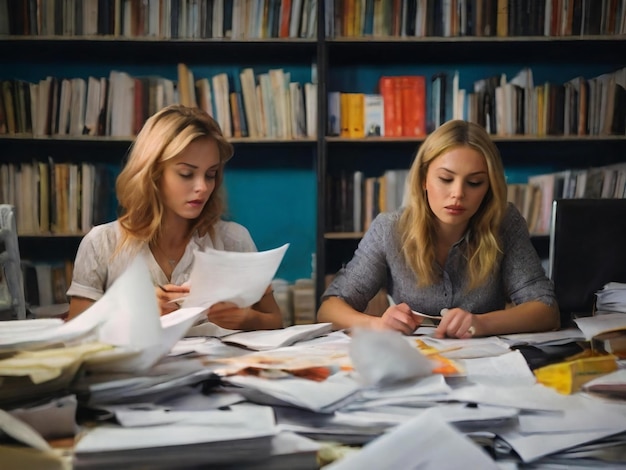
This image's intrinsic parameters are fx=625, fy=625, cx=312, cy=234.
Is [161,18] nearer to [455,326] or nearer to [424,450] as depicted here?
[455,326]

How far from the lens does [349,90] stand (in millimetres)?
3031

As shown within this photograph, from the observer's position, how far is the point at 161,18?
2691mm

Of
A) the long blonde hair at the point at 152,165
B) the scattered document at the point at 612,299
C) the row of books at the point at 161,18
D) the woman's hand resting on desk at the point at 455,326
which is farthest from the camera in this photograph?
the row of books at the point at 161,18

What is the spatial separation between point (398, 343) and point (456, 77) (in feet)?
7.38

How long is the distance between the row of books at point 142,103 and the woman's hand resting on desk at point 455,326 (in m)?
1.73

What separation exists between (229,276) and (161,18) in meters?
1.98

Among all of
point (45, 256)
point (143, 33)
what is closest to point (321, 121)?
point (143, 33)

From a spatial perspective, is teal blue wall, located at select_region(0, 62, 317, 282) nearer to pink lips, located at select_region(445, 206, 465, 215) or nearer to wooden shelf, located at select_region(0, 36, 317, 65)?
wooden shelf, located at select_region(0, 36, 317, 65)

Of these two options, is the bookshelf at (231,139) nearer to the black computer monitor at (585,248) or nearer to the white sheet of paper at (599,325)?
the black computer monitor at (585,248)

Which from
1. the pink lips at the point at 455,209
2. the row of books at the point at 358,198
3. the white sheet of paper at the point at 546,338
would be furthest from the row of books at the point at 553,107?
the white sheet of paper at the point at 546,338

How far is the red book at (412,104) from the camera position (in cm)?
276

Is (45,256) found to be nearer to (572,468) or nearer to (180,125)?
(180,125)

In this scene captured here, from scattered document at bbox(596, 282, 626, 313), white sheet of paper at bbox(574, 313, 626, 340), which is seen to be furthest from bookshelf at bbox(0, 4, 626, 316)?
white sheet of paper at bbox(574, 313, 626, 340)

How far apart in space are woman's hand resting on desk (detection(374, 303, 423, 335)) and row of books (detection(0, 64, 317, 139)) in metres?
1.66
